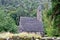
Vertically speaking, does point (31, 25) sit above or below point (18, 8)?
above

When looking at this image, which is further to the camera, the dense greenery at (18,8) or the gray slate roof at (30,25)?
the dense greenery at (18,8)

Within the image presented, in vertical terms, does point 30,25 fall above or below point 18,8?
above

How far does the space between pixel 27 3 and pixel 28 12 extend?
7282 mm

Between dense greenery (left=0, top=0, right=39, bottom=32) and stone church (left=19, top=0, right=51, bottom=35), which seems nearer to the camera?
stone church (left=19, top=0, right=51, bottom=35)

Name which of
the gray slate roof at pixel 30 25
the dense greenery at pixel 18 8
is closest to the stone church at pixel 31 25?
the gray slate roof at pixel 30 25

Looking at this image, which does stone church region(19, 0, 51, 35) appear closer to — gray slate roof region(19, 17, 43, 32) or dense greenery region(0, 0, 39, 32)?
gray slate roof region(19, 17, 43, 32)

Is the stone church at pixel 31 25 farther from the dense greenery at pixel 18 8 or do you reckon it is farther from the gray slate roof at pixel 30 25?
the dense greenery at pixel 18 8

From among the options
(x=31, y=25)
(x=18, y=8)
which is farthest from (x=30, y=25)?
(x=18, y=8)

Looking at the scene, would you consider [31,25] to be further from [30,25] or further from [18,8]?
[18,8]

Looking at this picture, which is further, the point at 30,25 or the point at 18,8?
the point at 18,8

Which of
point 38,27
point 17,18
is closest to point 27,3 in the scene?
point 17,18

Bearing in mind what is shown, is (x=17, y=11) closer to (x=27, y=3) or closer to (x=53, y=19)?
(x=27, y=3)

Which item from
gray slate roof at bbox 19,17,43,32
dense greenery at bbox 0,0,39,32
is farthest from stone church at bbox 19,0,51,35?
dense greenery at bbox 0,0,39,32

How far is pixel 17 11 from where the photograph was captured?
Result: 3622 centimetres
